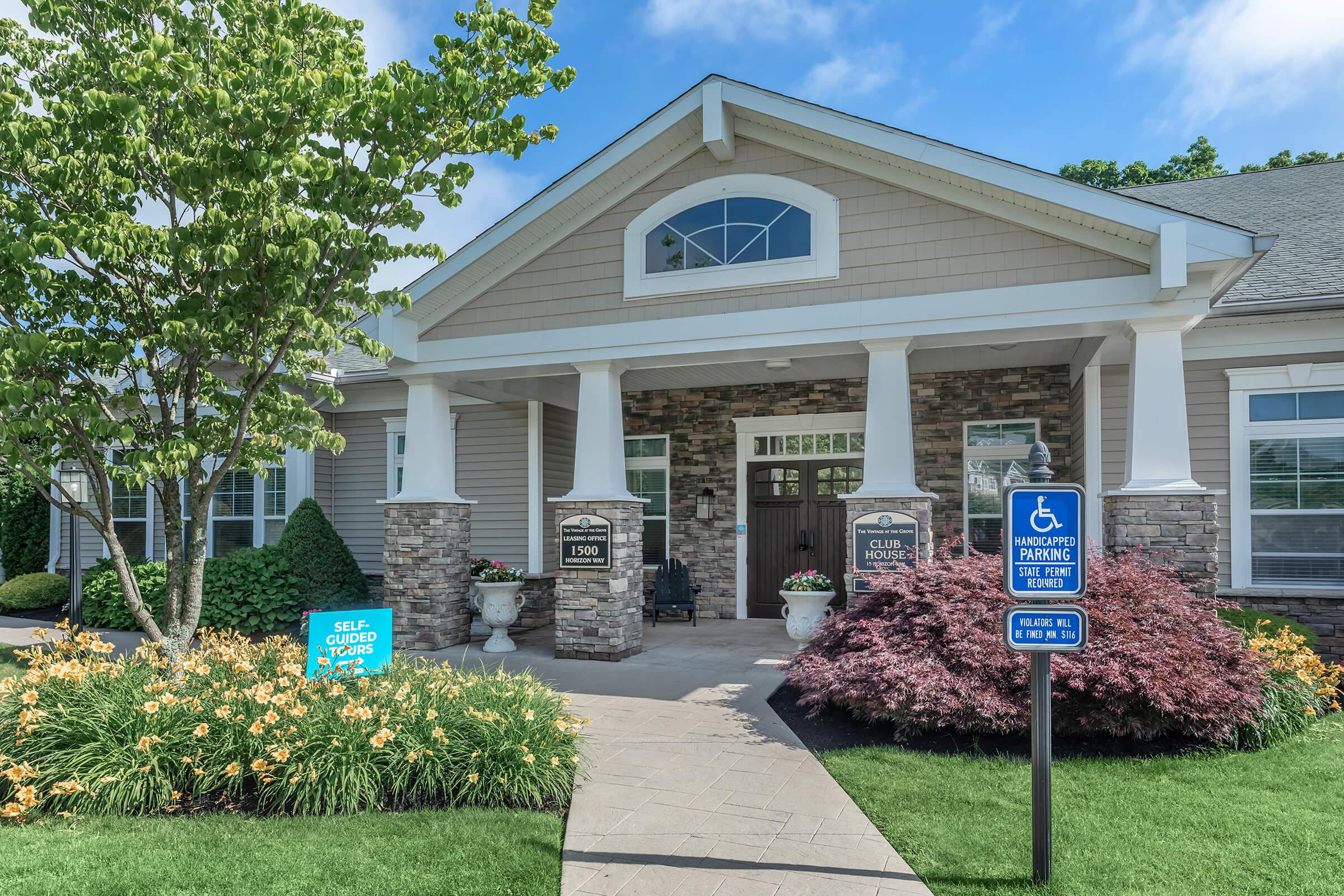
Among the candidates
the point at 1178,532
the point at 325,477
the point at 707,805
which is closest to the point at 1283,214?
the point at 1178,532

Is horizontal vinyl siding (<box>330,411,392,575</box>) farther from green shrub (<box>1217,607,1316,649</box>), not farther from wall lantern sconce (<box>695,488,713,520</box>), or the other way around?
green shrub (<box>1217,607,1316,649</box>)

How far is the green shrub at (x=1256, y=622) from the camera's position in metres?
7.77

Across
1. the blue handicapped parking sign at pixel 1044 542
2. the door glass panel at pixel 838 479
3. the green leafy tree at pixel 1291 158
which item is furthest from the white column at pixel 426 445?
the green leafy tree at pixel 1291 158

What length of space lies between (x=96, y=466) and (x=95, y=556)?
1149cm

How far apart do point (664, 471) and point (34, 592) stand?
10.8 m

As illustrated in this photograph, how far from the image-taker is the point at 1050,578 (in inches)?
157

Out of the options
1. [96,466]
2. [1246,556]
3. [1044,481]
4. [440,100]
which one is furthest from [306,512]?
[1246,556]

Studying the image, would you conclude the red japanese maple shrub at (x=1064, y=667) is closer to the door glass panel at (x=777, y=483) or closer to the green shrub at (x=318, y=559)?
the door glass panel at (x=777, y=483)

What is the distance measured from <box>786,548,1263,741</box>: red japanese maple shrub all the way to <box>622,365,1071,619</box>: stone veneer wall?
4328mm

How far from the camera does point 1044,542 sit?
13.2ft

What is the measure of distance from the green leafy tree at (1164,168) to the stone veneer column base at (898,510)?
20.5 m

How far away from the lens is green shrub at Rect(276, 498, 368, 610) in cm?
1208

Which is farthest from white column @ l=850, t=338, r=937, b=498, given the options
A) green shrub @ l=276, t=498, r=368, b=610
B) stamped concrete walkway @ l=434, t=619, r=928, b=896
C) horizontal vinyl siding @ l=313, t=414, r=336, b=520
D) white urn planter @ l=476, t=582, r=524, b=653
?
horizontal vinyl siding @ l=313, t=414, r=336, b=520

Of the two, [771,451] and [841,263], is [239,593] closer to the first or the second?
[771,451]
